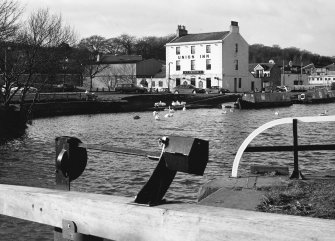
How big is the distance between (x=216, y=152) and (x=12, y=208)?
20.2 meters

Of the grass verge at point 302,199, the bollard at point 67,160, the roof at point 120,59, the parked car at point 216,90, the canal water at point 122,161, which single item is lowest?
the canal water at point 122,161

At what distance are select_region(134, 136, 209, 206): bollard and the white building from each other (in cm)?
8676

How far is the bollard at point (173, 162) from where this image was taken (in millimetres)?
2805

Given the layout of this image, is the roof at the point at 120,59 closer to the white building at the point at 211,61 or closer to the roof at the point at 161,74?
the roof at the point at 161,74

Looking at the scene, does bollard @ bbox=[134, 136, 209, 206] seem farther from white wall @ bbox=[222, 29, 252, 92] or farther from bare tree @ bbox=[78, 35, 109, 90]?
bare tree @ bbox=[78, 35, 109, 90]

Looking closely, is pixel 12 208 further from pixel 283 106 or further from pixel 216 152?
pixel 283 106

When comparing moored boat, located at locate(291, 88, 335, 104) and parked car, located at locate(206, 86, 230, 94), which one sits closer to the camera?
moored boat, located at locate(291, 88, 335, 104)

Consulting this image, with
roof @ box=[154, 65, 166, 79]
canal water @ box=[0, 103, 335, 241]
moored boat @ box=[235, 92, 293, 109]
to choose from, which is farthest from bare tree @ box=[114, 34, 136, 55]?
canal water @ box=[0, 103, 335, 241]

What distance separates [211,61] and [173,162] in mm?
88528

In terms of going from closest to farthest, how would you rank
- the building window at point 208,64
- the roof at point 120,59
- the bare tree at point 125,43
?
the building window at point 208,64 < the roof at point 120,59 < the bare tree at point 125,43

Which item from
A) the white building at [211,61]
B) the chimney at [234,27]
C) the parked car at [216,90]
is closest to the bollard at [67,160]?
the parked car at [216,90]

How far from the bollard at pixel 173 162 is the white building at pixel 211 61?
86.8 meters

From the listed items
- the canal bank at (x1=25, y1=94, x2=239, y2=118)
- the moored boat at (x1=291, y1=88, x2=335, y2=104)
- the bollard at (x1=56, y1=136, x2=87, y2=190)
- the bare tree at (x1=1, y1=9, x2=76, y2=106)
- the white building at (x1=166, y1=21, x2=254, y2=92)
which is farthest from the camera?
the white building at (x1=166, y1=21, x2=254, y2=92)

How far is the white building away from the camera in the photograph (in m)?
89.8
